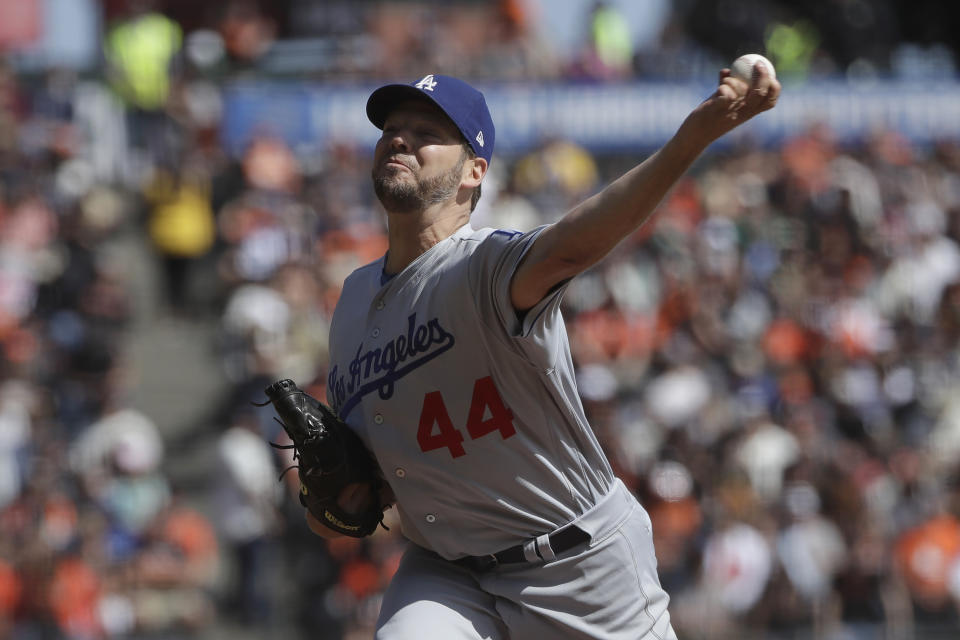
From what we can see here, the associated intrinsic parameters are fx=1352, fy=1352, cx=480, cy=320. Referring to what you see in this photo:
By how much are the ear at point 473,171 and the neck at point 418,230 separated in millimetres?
84

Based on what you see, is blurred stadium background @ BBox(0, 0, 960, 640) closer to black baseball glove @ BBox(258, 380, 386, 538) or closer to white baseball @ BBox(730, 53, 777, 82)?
black baseball glove @ BBox(258, 380, 386, 538)

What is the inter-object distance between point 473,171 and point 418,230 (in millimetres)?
243

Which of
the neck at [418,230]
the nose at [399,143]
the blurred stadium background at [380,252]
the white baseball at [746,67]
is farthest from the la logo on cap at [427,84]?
the blurred stadium background at [380,252]

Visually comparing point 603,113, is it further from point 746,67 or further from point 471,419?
point 746,67

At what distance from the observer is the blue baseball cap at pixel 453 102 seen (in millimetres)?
3824

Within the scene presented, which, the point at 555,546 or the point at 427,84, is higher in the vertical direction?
the point at 427,84

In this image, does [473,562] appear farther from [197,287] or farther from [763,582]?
[197,287]

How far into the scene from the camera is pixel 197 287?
12250mm

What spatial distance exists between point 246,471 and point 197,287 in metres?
3.22

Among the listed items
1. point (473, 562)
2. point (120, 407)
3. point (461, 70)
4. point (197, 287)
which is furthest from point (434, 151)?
point (461, 70)

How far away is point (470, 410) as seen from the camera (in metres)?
3.65

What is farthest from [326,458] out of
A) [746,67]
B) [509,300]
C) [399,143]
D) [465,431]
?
[746,67]

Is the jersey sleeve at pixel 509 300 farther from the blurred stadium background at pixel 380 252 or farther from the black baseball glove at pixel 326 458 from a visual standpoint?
the blurred stadium background at pixel 380 252

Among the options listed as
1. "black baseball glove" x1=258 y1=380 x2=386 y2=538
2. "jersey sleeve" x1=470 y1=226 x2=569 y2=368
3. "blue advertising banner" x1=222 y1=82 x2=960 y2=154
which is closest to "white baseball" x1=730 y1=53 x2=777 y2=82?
"jersey sleeve" x1=470 y1=226 x2=569 y2=368
